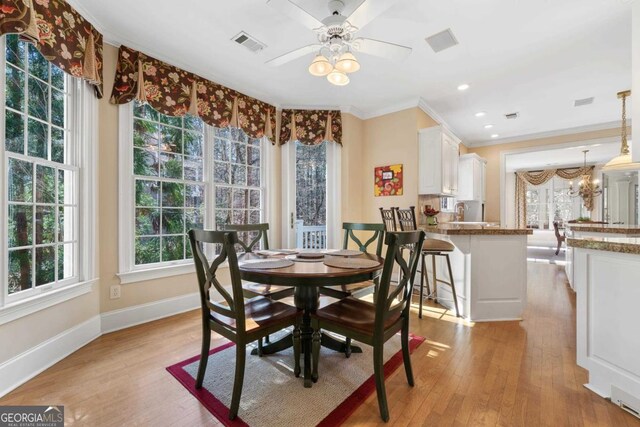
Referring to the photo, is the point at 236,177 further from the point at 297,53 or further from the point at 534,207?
the point at 534,207

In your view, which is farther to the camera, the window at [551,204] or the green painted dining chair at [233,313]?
the window at [551,204]

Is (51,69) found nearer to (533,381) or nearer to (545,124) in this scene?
(533,381)

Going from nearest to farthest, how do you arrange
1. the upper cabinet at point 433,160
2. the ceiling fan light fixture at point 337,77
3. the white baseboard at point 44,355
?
the white baseboard at point 44,355
the ceiling fan light fixture at point 337,77
the upper cabinet at point 433,160

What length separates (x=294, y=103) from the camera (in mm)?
4051

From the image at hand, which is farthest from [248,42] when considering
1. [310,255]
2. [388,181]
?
[388,181]

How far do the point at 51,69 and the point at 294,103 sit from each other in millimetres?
2610

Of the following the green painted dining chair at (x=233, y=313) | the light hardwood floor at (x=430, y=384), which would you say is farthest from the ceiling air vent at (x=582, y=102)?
the green painted dining chair at (x=233, y=313)

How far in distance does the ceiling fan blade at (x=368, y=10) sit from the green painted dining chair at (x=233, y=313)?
61.9 inches

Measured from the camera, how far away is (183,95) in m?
2.99

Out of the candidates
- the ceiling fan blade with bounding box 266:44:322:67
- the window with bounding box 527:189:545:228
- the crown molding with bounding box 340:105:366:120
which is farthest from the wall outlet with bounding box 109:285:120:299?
the window with bounding box 527:189:545:228

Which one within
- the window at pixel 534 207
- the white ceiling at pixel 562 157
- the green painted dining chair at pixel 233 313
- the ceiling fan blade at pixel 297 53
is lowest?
the green painted dining chair at pixel 233 313

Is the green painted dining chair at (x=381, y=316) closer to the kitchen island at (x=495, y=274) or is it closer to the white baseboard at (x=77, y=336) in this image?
the kitchen island at (x=495, y=274)

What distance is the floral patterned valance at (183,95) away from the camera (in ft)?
8.59

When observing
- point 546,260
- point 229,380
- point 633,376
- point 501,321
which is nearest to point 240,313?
point 229,380
